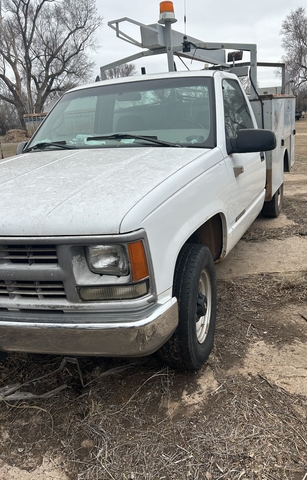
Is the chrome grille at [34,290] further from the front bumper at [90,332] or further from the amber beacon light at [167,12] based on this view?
the amber beacon light at [167,12]

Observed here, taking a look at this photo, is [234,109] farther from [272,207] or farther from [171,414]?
[171,414]

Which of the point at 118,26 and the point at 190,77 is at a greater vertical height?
the point at 118,26

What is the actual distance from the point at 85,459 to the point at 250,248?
3525mm

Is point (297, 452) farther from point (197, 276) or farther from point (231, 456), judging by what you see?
point (197, 276)

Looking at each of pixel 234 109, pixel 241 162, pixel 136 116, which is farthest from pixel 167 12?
pixel 241 162

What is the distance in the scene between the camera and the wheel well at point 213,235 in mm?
3039

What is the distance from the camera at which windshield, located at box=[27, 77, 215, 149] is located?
3.26 metres

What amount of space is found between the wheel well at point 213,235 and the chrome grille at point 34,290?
3.94 feet

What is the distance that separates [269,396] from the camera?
2453 mm

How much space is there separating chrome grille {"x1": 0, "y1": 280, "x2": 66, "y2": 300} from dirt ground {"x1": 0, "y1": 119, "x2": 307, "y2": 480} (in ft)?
2.55

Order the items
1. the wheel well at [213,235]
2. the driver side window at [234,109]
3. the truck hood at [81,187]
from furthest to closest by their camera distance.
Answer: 1. the driver side window at [234,109]
2. the wheel well at [213,235]
3. the truck hood at [81,187]

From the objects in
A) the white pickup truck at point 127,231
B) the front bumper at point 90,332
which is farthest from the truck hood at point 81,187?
the front bumper at point 90,332

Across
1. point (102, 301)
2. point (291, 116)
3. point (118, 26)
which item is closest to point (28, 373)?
point (102, 301)

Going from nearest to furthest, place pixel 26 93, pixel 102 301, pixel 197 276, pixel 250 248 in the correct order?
pixel 102 301 → pixel 197 276 → pixel 250 248 → pixel 26 93
